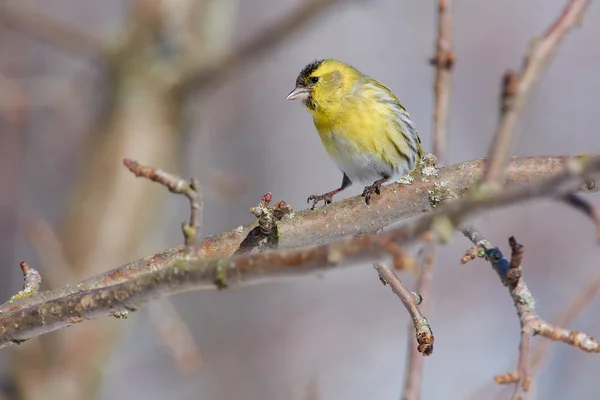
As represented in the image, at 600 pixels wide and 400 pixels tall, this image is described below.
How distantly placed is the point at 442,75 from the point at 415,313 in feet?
3.09

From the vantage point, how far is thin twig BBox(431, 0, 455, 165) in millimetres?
2229

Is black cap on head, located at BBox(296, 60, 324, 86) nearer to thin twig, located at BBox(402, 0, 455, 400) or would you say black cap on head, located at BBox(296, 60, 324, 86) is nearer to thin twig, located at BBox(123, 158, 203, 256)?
thin twig, located at BBox(402, 0, 455, 400)

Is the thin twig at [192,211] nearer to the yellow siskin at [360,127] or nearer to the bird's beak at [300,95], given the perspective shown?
the yellow siskin at [360,127]

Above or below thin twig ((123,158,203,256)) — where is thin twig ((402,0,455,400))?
above

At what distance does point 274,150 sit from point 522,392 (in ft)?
22.1

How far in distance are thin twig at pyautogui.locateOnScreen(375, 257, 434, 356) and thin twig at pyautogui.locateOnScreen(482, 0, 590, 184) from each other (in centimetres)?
75

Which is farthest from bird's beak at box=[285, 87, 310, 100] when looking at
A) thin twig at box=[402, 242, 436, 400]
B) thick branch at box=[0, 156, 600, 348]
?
thick branch at box=[0, 156, 600, 348]

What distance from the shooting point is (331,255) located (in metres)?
0.98

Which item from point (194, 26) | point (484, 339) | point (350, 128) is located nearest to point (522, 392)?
point (350, 128)

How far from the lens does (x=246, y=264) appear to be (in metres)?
1.10

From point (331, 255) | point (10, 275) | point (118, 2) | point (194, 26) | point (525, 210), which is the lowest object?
point (331, 255)

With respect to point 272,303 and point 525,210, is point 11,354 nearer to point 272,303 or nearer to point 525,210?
point 272,303

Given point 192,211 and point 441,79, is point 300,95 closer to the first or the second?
point 441,79

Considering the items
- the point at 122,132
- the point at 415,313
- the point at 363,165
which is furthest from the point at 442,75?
the point at 122,132
